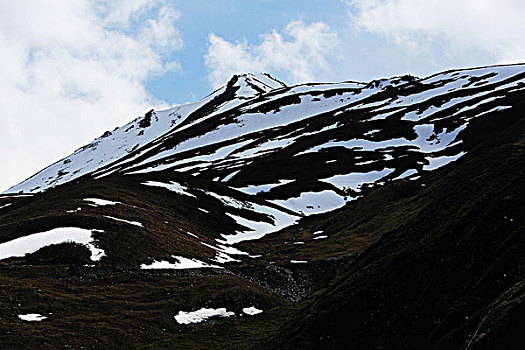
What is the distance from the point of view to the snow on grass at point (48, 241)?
6181cm

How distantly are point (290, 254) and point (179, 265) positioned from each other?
69.9 ft

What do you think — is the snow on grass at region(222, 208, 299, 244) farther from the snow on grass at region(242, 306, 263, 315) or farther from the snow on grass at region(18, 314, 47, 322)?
the snow on grass at region(18, 314, 47, 322)

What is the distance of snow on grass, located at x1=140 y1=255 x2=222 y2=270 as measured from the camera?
62572 millimetres

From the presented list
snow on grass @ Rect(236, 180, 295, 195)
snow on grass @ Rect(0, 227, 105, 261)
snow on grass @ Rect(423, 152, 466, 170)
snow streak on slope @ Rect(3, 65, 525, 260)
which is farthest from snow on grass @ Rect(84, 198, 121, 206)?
snow on grass @ Rect(423, 152, 466, 170)

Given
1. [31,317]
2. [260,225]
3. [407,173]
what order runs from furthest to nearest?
[407,173], [260,225], [31,317]

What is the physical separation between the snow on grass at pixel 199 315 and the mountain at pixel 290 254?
0.20 metres

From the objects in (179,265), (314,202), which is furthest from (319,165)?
(179,265)

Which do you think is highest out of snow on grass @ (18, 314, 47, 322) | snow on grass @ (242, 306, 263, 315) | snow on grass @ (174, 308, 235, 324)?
snow on grass @ (18, 314, 47, 322)

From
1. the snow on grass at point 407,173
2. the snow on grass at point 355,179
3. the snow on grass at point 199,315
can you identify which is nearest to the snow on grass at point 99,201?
the snow on grass at point 199,315

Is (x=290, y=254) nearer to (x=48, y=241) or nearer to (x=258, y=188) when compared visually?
(x=48, y=241)

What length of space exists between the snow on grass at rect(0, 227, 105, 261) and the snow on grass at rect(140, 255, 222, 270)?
6.56 metres

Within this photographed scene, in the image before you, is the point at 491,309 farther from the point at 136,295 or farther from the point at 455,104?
the point at 455,104

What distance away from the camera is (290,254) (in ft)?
259

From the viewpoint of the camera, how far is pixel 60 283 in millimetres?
51344
